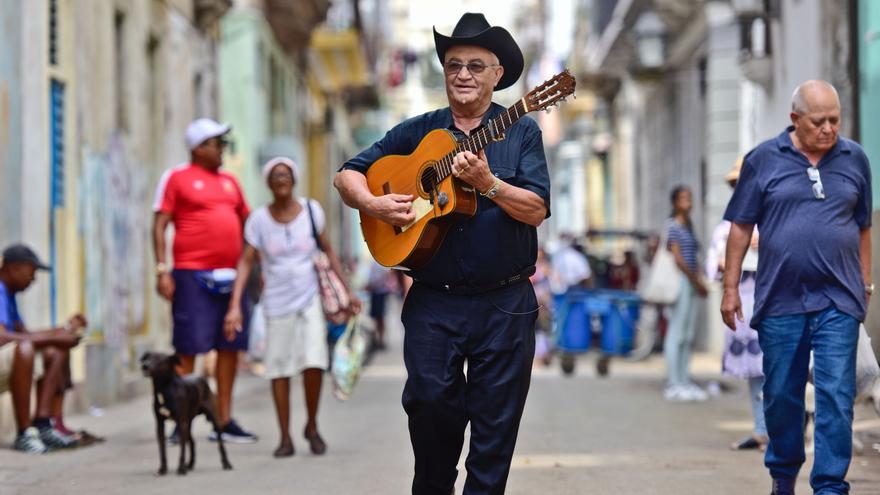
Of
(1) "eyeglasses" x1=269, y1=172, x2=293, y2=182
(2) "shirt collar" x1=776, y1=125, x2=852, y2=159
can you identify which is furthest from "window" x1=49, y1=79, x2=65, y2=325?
(2) "shirt collar" x1=776, y1=125, x2=852, y2=159

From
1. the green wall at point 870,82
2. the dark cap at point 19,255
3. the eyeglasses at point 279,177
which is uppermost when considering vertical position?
the green wall at point 870,82

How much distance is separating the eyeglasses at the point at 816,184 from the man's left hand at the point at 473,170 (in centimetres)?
187

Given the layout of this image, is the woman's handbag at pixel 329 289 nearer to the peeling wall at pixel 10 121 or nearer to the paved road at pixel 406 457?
the paved road at pixel 406 457

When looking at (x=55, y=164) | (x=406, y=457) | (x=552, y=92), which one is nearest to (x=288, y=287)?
(x=406, y=457)

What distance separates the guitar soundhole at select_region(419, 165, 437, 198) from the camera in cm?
551

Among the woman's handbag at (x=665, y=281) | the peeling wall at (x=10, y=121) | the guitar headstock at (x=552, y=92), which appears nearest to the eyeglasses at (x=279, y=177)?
the peeling wall at (x=10, y=121)

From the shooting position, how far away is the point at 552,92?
517 centimetres

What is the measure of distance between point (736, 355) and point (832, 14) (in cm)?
488

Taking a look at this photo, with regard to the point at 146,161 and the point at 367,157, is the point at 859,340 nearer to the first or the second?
the point at 367,157

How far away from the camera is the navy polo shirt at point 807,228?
6512 millimetres

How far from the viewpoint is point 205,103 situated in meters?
20.6

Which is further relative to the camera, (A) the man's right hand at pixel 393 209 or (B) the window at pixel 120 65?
(B) the window at pixel 120 65

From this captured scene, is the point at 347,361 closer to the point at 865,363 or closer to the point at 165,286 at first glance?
the point at 165,286

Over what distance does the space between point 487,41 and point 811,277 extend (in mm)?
1823
